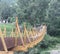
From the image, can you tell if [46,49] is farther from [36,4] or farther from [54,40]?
[36,4]

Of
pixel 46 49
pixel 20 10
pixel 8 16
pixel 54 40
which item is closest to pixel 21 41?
pixel 46 49

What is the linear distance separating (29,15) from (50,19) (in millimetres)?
3390

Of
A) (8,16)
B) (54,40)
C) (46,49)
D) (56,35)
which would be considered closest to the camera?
(46,49)

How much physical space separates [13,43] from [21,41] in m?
0.75

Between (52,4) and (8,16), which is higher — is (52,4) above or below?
above

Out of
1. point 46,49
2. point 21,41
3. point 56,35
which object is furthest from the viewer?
point 56,35

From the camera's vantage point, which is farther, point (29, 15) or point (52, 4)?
point (29, 15)

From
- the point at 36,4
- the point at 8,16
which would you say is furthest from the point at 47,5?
the point at 8,16

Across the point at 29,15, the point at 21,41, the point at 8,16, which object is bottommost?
the point at 8,16

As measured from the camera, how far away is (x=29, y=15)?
36438mm

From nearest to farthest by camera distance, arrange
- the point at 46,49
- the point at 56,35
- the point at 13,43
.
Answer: the point at 13,43
the point at 46,49
the point at 56,35

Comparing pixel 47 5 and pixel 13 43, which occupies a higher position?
pixel 13 43

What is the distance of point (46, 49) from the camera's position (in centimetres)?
3050

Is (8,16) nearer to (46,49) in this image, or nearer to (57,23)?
Answer: (57,23)
